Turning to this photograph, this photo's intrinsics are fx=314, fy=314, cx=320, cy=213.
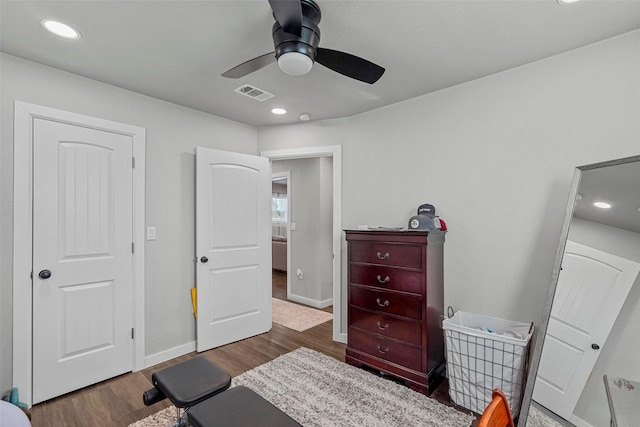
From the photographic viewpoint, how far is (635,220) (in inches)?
60.9

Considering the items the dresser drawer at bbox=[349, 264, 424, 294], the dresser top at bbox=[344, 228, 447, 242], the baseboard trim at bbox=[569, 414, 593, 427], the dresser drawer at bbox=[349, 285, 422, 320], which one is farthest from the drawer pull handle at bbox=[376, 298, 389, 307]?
the baseboard trim at bbox=[569, 414, 593, 427]

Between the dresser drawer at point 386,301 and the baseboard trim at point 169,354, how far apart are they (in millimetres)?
1686

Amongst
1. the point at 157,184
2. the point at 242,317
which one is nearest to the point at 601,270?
the point at 242,317

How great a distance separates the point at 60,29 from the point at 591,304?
331cm

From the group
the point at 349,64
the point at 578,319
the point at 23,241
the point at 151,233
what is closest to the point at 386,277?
the point at 578,319

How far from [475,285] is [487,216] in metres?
0.56

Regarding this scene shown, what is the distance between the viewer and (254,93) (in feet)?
9.04

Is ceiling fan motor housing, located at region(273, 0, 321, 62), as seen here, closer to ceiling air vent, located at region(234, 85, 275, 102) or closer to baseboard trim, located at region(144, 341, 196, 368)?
ceiling air vent, located at region(234, 85, 275, 102)

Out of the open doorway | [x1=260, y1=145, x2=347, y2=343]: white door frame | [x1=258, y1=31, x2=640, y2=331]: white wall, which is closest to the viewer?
[x1=258, y1=31, x2=640, y2=331]: white wall

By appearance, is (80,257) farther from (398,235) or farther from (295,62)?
(398,235)

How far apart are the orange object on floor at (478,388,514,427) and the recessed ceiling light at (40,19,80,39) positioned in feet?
8.71

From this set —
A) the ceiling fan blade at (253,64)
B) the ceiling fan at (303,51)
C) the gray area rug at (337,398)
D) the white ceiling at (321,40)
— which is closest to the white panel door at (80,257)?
the white ceiling at (321,40)

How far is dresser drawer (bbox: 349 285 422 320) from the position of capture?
94.6 inches

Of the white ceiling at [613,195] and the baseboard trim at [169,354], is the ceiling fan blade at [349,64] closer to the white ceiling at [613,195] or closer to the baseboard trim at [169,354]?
the white ceiling at [613,195]
